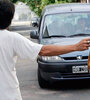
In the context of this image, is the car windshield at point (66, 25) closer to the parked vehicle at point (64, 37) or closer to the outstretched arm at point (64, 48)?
the parked vehicle at point (64, 37)

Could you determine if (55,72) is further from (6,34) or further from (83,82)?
(6,34)

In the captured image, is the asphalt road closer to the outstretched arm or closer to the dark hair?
the outstretched arm

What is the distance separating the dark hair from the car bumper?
4943 millimetres

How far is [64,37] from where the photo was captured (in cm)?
909

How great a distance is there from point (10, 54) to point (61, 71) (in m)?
5.06

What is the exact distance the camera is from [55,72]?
828 cm

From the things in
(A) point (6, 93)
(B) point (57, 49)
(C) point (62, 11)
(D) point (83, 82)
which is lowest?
(D) point (83, 82)

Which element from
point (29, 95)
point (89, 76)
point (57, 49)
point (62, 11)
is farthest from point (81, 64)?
point (57, 49)

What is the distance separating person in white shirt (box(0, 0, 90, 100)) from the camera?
10.4 feet

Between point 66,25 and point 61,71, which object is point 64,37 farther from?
point 61,71

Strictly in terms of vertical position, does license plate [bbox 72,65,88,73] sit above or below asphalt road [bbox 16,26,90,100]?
above

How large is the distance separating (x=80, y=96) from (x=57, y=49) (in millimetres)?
4716

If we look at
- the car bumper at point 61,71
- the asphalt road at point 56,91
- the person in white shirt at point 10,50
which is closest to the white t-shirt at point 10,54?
the person in white shirt at point 10,50

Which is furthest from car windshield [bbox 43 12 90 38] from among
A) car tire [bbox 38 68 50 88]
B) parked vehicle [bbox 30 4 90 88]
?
car tire [bbox 38 68 50 88]
